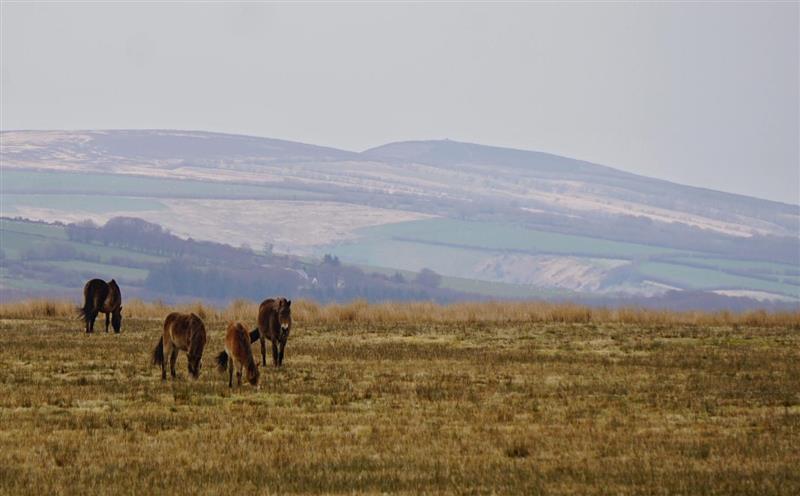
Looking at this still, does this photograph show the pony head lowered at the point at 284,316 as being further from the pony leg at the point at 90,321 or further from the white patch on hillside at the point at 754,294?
the white patch on hillside at the point at 754,294

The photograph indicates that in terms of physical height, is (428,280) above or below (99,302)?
below

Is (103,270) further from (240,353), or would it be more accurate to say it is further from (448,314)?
(240,353)

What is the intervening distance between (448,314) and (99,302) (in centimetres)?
1384

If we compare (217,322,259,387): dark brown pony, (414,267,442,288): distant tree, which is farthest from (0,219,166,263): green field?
(217,322,259,387): dark brown pony

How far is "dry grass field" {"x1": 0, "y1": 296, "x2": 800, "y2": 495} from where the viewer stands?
16.4 metres

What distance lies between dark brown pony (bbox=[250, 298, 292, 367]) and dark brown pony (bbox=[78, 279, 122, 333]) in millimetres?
10668

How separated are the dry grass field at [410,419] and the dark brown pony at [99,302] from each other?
2.38 meters

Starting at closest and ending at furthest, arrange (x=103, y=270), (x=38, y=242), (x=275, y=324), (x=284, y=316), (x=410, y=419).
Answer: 1. (x=410, y=419)
2. (x=284, y=316)
3. (x=275, y=324)
4. (x=103, y=270)
5. (x=38, y=242)

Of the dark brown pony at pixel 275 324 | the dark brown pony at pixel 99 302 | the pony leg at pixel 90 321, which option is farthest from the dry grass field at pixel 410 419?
the dark brown pony at pixel 99 302

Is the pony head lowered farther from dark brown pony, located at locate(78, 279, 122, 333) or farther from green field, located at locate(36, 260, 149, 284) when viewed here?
green field, located at locate(36, 260, 149, 284)

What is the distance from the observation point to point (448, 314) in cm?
5038

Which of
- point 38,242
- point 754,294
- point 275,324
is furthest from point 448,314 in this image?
point 754,294

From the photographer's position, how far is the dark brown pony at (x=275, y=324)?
2900 centimetres

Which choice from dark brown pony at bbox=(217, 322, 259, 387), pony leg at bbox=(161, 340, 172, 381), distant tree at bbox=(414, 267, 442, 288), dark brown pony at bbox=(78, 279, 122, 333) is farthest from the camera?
distant tree at bbox=(414, 267, 442, 288)
